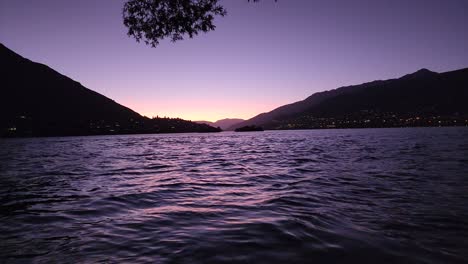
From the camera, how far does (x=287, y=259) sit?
4.24 metres

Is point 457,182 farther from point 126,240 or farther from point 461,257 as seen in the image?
point 126,240

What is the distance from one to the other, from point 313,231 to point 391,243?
141 centimetres

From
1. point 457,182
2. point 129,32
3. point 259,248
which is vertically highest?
point 129,32

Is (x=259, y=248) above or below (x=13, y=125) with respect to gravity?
below

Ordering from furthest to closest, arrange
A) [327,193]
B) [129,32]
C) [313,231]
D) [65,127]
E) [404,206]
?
[65,127] < [129,32] < [327,193] < [404,206] < [313,231]

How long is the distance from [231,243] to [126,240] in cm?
206

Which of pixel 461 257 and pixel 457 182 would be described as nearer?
pixel 461 257

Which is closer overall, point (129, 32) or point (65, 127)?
point (129, 32)

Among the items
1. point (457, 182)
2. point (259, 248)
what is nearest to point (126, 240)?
point (259, 248)

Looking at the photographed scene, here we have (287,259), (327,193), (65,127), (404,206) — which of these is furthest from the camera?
(65,127)

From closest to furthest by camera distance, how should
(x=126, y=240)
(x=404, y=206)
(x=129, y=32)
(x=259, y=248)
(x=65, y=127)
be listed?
(x=259, y=248) → (x=126, y=240) → (x=404, y=206) → (x=129, y=32) → (x=65, y=127)

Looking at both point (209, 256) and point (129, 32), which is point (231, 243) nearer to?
point (209, 256)

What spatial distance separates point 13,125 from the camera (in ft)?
525

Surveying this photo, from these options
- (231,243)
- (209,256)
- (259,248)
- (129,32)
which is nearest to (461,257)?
(259,248)
